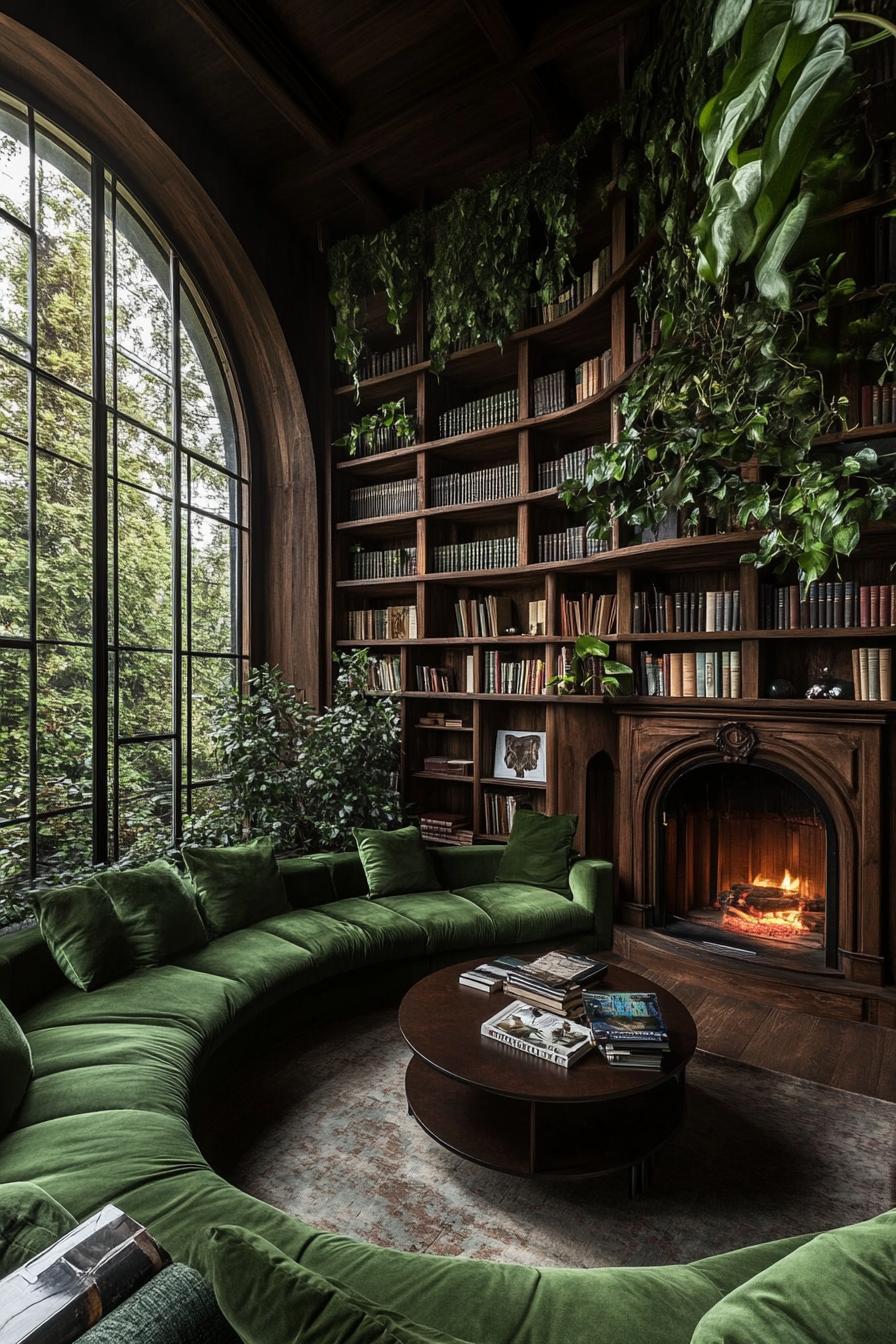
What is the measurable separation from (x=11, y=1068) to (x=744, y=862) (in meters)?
3.26

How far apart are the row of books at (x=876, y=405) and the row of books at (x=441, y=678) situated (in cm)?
234

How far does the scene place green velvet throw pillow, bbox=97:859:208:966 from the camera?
8.28 feet

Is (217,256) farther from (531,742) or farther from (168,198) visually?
(531,742)

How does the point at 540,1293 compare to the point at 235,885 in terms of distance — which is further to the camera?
the point at 235,885

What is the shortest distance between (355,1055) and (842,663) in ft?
8.93

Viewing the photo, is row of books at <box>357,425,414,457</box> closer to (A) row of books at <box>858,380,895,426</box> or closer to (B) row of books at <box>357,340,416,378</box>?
(B) row of books at <box>357,340,416,378</box>

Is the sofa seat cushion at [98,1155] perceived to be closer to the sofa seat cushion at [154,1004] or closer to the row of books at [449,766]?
the sofa seat cushion at [154,1004]

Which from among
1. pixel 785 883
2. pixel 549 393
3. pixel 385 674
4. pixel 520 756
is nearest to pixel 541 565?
pixel 549 393

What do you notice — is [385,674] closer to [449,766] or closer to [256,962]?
[449,766]

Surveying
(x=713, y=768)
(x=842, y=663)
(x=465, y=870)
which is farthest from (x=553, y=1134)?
(x=842, y=663)

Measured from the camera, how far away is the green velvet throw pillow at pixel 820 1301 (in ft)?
2.47

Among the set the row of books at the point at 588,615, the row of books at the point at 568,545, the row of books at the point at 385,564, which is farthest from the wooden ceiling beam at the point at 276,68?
the row of books at the point at 588,615

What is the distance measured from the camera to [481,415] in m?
4.18

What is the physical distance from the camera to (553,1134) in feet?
6.49
